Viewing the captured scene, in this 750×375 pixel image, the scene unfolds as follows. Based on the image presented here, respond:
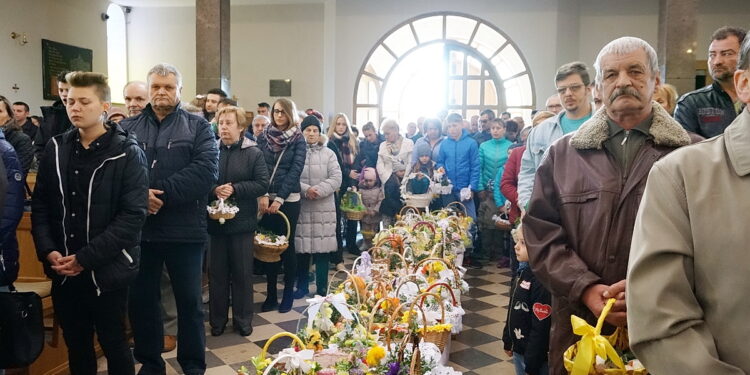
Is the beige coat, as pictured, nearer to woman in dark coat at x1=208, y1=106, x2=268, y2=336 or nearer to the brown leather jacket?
the brown leather jacket

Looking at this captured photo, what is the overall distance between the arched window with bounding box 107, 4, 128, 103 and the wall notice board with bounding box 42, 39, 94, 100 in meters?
1.64

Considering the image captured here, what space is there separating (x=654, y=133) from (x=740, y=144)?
2.82 feet

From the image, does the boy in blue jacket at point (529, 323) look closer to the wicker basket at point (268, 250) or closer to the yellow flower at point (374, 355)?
the yellow flower at point (374, 355)

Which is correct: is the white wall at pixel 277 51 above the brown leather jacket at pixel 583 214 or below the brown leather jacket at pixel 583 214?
above

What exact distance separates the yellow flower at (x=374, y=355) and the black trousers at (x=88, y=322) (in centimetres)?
136

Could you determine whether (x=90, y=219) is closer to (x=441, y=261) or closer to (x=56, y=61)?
(x=441, y=261)

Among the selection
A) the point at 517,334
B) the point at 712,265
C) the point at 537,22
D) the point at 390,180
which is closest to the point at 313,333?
the point at 517,334

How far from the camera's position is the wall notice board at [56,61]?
11.4m

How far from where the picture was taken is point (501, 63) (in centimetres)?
1372

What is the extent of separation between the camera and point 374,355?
97.5 inches

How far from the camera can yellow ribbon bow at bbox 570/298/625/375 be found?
5.49 feet

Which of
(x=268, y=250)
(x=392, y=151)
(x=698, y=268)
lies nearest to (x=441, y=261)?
(x=268, y=250)

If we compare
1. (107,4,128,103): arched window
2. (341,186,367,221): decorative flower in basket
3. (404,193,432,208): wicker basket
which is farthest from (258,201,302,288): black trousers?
(107,4,128,103): arched window

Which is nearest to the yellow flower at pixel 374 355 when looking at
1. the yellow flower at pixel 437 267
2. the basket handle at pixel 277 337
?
the basket handle at pixel 277 337
